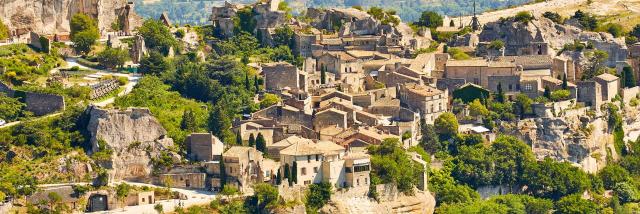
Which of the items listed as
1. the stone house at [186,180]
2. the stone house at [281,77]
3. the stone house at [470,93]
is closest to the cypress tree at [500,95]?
the stone house at [470,93]

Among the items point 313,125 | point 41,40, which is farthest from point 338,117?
point 41,40

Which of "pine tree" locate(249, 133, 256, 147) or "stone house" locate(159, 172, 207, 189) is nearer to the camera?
"stone house" locate(159, 172, 207, 189)

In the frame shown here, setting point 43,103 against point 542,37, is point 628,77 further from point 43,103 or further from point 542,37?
point 43,103

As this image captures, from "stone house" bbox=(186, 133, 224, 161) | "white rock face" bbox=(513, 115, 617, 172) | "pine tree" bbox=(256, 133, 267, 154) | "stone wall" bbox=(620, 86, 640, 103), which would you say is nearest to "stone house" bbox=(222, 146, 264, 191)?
"stone house" bbox=(186, 133, 224, 161)

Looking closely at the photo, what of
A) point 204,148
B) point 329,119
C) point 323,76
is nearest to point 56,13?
point 323,76

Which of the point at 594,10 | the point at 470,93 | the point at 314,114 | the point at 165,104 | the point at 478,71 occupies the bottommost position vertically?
the point at 314,114

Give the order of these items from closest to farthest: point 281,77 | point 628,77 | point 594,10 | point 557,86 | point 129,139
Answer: point 129,139
point 281,77
point 557,86
point 628,77
point 594,10

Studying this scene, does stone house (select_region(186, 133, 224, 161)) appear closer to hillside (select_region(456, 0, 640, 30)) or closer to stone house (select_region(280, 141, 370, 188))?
stone house (select_region(280, 141, 370, 188))
